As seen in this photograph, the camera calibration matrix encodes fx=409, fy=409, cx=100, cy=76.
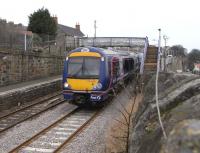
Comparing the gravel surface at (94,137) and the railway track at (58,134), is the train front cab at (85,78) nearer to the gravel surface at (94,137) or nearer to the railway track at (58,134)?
the railway track at (58,134)

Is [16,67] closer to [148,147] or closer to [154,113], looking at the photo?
[154,113]

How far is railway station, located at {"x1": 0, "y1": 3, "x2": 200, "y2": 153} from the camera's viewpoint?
5364 millimetres

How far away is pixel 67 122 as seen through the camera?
15297mm

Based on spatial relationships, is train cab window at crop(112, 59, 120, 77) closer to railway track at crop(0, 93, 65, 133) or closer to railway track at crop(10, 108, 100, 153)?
railway track at crop(10, 108, 100, 153)

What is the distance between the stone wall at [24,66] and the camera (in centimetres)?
2362

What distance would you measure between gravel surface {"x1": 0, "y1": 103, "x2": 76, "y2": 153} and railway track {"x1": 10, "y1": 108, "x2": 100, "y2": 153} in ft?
1.01

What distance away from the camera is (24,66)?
26.4 metres

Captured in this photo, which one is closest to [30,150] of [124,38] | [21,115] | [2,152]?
[2,152]

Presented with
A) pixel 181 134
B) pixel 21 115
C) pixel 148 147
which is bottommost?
pixel 21 115

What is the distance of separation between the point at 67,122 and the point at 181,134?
11989 mm

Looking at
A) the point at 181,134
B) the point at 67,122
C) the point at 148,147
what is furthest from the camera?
the point at 67,122

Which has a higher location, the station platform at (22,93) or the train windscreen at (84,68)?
the train windscreen at (84,68)

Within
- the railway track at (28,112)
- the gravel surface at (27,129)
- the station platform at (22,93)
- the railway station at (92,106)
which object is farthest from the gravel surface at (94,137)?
the station platform at (22,93)

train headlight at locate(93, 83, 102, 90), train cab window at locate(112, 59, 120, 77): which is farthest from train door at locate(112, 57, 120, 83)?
train headlight at locate(93, 83, 102, 90)
